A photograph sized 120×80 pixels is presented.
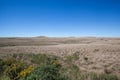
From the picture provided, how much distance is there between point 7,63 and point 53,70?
431 centimetres

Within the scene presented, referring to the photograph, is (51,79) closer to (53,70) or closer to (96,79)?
(53,70)

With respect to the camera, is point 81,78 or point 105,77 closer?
point 81,78

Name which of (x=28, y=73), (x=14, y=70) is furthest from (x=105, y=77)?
(x=14, y=70)

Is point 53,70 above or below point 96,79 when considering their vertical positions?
above

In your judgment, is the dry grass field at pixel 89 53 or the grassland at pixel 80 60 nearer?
the grassland at pixel 80 60

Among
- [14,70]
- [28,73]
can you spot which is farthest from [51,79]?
[14,70]

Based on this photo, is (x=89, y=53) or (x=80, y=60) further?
(x=89, y=53)

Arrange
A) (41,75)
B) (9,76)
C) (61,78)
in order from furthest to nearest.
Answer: (9,76) → (61,78) → (41,75)

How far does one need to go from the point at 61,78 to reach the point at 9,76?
2.92 meters

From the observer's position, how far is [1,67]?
356 inches

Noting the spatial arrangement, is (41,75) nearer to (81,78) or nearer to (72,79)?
(72,79)

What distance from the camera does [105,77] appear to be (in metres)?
7.38

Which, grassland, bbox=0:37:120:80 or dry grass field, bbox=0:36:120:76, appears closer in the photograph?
grassland, bbox=0:37:120:80

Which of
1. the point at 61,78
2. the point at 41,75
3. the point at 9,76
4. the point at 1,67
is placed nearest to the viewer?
the point at 41,75
